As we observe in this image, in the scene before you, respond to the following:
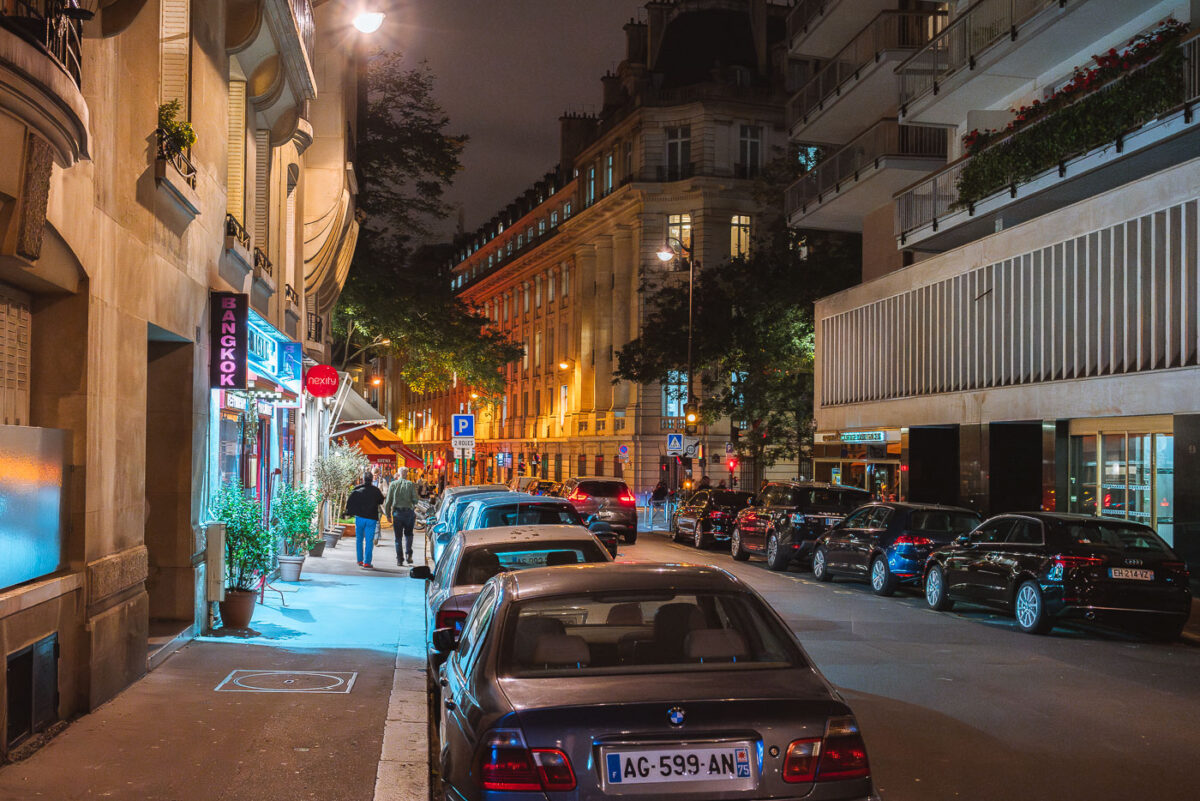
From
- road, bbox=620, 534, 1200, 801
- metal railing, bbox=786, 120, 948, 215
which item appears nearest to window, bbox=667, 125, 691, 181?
metal railing, bbox=786, 120, 948, 215

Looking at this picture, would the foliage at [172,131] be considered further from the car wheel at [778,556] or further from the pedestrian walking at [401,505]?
the car wheel at [778,556]

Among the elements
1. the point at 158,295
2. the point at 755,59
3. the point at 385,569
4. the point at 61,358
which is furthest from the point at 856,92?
the point at 755,59

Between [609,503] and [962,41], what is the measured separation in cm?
1497

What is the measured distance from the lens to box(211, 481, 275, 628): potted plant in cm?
1302

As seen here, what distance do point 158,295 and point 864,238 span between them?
29015 mm

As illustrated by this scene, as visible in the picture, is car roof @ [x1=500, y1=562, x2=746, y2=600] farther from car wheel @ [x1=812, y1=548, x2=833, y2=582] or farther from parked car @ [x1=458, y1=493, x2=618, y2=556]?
car wheel @ [x1=812, y1=548, x2=833, y2=582]

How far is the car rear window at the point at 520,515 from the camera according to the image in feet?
46.2

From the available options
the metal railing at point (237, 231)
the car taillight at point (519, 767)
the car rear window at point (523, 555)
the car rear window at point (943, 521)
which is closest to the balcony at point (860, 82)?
the car rear window at point (943, 521)

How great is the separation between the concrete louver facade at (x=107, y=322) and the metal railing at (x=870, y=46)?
63.7 ft

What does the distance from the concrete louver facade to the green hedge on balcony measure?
1342cm

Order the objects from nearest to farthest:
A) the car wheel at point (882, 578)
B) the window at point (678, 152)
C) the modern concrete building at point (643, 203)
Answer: the car wheel at point (882, 578), the modern concrete building at point (643, 203), the window at point (678, 152)

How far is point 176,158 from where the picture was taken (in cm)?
1151

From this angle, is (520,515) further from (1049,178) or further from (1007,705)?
(1049,178)

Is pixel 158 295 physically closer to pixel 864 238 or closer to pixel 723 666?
pixel 723 666
